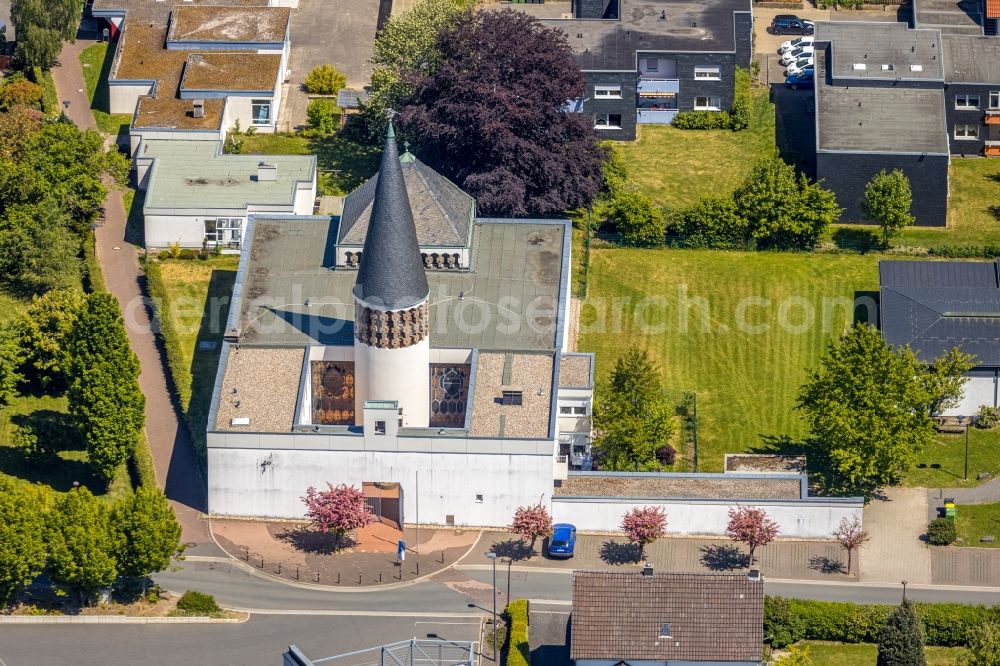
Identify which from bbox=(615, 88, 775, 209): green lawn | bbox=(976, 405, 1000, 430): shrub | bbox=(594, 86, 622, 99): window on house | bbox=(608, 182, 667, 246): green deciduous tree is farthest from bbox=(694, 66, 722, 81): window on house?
bbox=(976, 405, 1000, 430): shrub

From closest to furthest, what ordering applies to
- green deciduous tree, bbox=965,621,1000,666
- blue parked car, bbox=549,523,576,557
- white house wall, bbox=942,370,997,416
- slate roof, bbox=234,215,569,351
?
green deciduous tree, bbox=965,621,1000,666, blue parked car, bbox=549,523,576,557, slate roof, bbox=234,215,569,351, white house wall, bbox=942,370,997,416

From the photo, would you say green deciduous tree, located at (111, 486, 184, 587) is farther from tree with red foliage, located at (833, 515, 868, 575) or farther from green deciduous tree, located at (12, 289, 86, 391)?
tree with red foliage, located at (833, 515, 868, 575)

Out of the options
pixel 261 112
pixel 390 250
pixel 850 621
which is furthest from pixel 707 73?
pixel 850 621

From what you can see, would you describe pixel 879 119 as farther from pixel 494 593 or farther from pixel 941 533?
pixel 494 593

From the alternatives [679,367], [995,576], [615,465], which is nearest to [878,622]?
[995,576]

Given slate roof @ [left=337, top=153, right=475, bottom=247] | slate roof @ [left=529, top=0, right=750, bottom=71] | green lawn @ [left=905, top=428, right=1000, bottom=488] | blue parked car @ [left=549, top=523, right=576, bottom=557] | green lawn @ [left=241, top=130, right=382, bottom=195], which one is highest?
slate roof @ [left=529, top=0, right=750, bottom=71]

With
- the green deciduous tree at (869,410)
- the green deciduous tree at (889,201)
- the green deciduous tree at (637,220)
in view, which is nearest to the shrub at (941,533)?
the green deciduous tree at (869,410)

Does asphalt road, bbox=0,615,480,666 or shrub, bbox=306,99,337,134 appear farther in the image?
shrub, bbox=306,99,337,134
